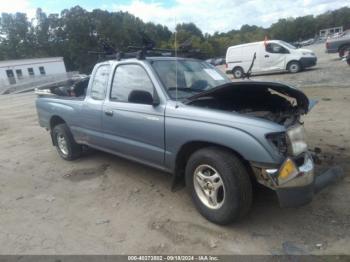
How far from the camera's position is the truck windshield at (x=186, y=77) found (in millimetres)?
4121

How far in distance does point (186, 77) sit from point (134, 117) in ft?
2.89

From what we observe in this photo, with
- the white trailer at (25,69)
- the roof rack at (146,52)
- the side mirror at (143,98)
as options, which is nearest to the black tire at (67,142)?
the roof rack at (146,52)

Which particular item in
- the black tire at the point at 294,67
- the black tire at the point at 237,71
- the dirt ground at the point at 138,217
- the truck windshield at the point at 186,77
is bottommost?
the black tire at the point at 237,71

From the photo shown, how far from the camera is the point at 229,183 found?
3.24m

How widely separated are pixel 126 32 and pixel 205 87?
6970 centimetres

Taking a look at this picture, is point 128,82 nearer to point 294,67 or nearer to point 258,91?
point 258,91

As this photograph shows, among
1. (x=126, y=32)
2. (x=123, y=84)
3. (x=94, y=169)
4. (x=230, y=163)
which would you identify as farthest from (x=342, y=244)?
(x=126, y=32)

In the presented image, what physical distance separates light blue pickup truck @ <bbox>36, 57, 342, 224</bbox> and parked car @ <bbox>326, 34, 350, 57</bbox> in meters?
18.3

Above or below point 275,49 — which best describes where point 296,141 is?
above

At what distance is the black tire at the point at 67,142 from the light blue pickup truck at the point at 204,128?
52 cm

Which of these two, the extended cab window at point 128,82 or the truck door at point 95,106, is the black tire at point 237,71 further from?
the extended cab window at point 128,82

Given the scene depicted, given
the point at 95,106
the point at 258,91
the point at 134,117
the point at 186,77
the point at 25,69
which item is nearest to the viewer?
the point at 258,91

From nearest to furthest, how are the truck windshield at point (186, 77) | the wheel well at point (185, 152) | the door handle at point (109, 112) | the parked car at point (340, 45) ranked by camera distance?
the wheel well at point (185, 152) < the truck windshield at point (186, 77) < the door handle at point (109, 112) < the parked car at point (340, 45)

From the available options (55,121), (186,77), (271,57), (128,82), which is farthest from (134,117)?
(271,57)
